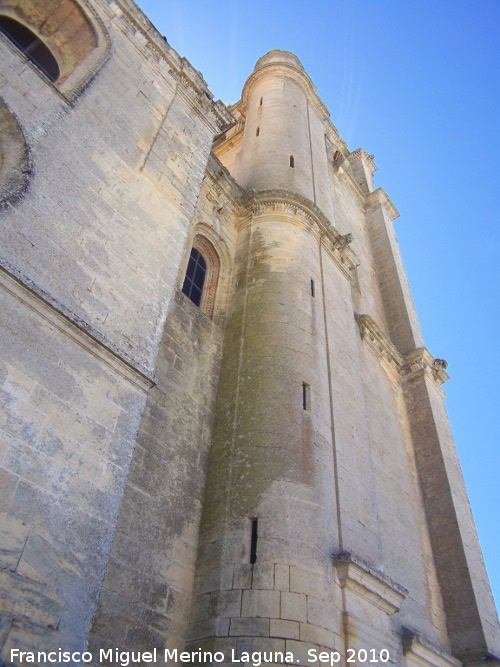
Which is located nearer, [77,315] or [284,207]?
[77,315]

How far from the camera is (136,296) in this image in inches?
263

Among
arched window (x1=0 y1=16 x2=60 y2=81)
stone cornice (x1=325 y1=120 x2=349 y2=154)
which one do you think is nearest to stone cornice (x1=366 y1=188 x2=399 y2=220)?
stone cornice (x1=325 y1=120 x2=349 y2=154)

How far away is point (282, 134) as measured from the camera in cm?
1484

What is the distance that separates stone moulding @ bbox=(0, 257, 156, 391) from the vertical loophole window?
4.05 meters

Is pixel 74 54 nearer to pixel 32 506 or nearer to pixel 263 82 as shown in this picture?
pixel 32 506

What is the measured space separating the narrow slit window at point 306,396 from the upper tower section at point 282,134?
5559 mm

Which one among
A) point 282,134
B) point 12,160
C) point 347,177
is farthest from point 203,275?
point 347,177

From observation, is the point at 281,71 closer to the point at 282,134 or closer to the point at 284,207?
the point at 282,134

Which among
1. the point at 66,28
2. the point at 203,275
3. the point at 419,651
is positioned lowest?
the point at 419,651

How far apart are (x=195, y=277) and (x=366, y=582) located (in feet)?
19.8

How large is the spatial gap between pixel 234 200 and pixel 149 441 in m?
6.74

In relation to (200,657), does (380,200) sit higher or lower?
higher

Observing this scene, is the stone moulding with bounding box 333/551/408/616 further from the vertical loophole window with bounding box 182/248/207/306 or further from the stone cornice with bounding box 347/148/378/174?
the stone cornice with bounding box 347/148/378/174

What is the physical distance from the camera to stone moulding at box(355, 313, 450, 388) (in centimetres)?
1365
